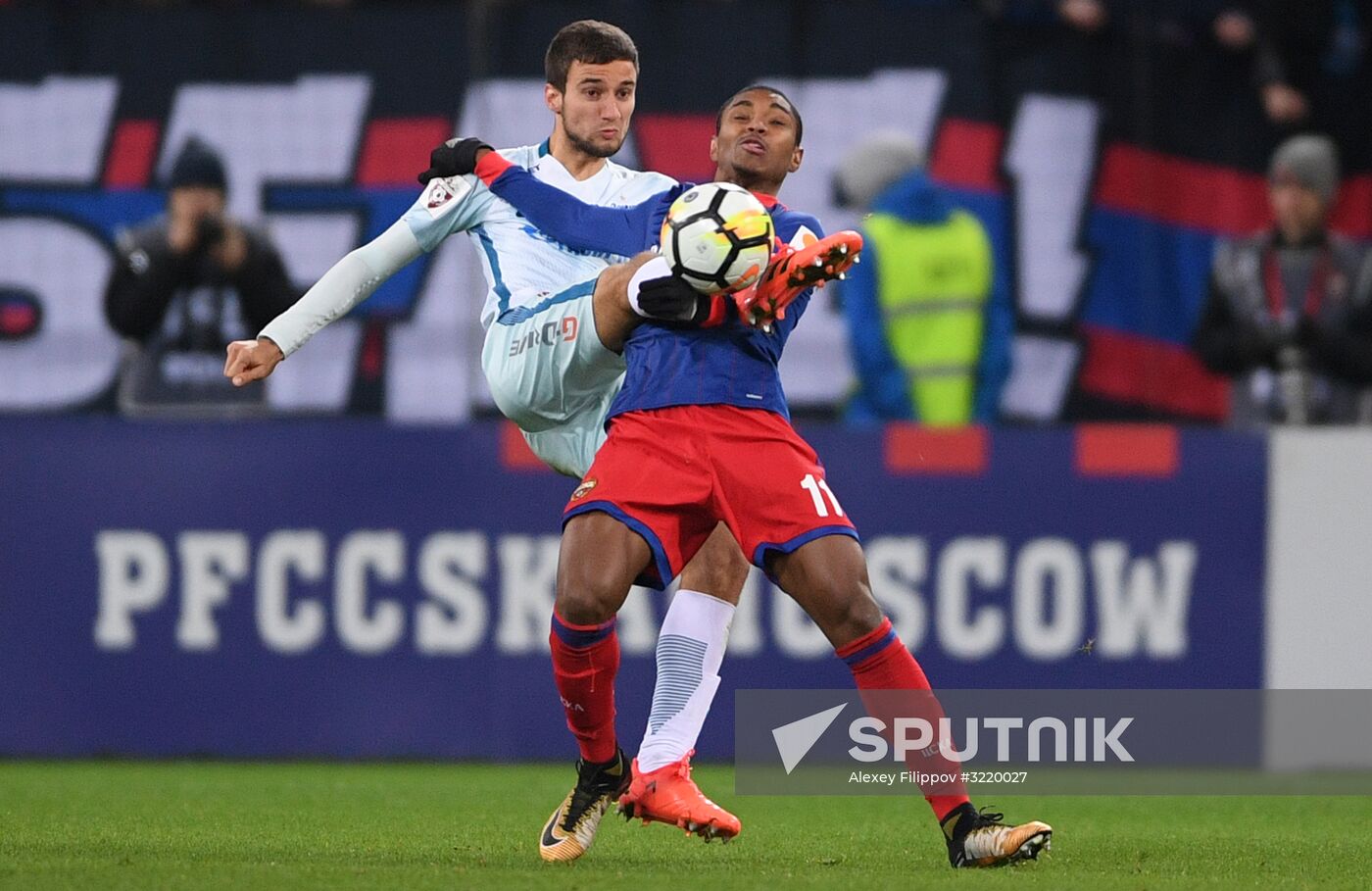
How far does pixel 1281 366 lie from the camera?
9336mm

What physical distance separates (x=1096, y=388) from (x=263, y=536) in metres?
4.34

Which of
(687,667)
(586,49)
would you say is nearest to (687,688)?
(687,667)

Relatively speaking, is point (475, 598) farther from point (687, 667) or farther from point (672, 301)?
point (672, 301)

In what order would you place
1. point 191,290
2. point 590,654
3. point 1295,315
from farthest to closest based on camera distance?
point 1295,315, point 191,290, point 590,654

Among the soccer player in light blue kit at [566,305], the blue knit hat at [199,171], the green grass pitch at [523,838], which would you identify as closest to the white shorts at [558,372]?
the soccer player in light blue kit at [566,305]

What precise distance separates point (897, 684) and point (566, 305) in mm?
1268

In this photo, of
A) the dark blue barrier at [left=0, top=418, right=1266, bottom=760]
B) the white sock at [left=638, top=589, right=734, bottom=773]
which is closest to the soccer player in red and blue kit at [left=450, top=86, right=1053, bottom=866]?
the white sock at [left=638, top=589, right=734, bottom=773]

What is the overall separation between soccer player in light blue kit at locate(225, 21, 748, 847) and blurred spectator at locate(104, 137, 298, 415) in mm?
3506

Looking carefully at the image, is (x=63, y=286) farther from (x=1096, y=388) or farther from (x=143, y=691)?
(x=1096, y=388)

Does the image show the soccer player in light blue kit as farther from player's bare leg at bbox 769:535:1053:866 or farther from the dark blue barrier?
the dark blue barrier

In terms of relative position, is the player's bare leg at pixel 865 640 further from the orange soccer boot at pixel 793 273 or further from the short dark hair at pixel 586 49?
the short dark hair at pixel 586 49

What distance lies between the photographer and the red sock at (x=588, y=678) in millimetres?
5250

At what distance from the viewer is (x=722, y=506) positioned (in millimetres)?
5219

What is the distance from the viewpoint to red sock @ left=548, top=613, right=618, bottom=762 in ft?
17.2
